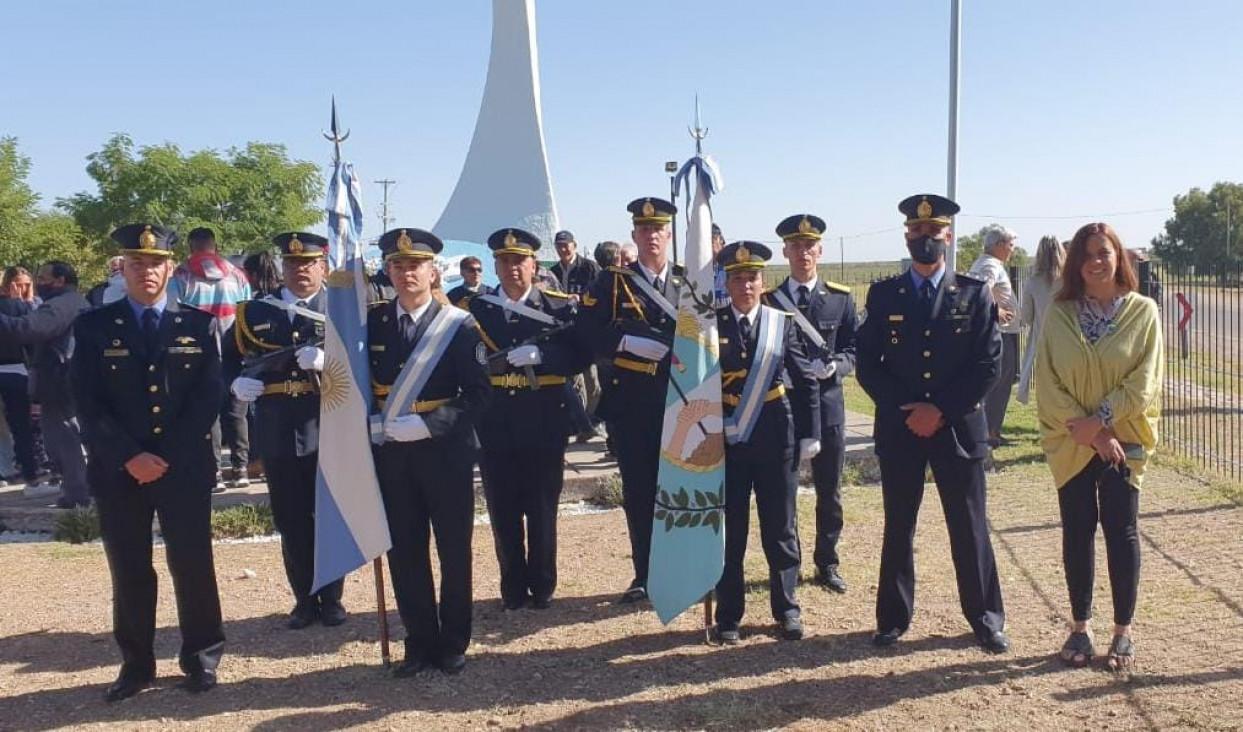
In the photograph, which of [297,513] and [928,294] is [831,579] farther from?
[297,513]

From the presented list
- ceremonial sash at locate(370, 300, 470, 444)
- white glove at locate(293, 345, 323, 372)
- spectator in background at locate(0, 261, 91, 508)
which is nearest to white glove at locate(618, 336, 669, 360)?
ceremonial sash at locate(370, 300, 470, 444)

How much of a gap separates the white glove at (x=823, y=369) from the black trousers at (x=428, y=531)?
6.13ft

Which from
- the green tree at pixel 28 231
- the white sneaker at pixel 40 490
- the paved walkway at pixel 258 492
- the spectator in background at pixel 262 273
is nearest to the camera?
the spectator in background at pixel 262 273

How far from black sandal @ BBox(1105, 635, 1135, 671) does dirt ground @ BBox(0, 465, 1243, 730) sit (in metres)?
0.07

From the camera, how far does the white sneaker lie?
A: 8.44m

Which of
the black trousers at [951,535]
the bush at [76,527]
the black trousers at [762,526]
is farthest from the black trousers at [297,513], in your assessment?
the black trousers at [951,535]

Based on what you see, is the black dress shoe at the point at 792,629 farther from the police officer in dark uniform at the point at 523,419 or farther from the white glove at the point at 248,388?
the white glove at the point at 248,388

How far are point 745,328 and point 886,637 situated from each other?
166 centimetres

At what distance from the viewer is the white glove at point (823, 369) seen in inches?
206

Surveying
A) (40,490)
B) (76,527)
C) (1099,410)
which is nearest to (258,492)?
(76,527)

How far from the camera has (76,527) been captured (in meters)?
7.45

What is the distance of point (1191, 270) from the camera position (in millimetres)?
8719

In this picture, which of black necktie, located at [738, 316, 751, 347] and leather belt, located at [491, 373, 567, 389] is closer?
black necktie, located at [738, 316, 751, 347]

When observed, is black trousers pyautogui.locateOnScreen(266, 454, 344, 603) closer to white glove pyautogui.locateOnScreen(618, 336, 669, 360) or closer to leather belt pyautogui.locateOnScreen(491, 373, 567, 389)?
leather belt pyautogui.locateOnScreen(491, 373, 567, 389)
